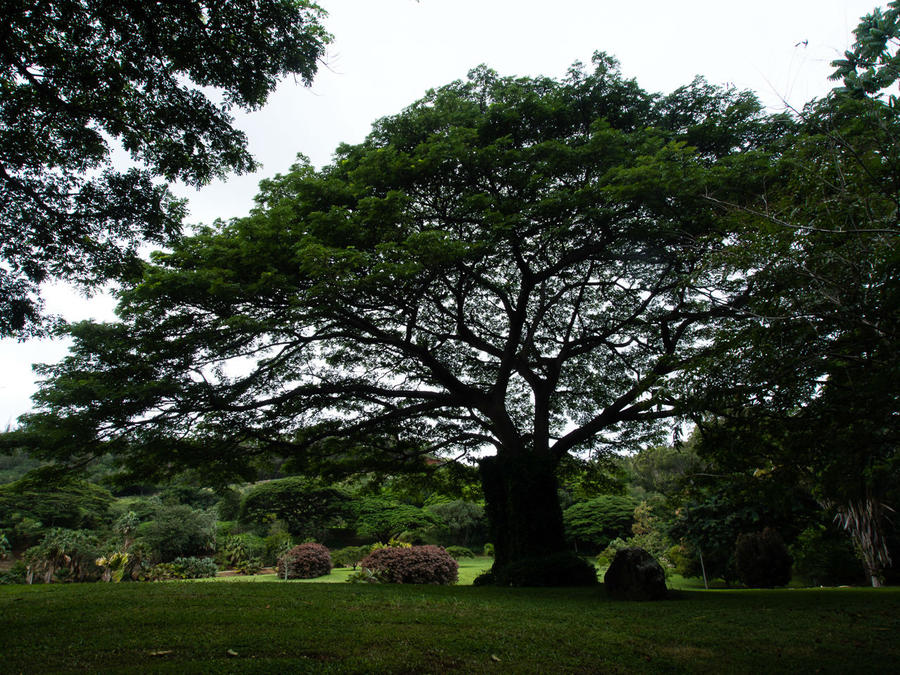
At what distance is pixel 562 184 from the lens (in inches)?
408

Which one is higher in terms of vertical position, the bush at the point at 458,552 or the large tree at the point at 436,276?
the large tree at the point at 436,276

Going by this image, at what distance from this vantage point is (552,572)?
10336mm

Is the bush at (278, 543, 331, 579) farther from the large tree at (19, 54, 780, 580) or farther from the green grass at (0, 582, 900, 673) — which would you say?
the green grass at (0, 582, 900, 673)

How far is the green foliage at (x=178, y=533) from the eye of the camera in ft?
66.5

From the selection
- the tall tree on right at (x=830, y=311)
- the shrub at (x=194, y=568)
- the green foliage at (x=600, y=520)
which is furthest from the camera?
the green foliage at (x=600, y=520)

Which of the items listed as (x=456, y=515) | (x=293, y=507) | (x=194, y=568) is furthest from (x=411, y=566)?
(x=456, y=515)

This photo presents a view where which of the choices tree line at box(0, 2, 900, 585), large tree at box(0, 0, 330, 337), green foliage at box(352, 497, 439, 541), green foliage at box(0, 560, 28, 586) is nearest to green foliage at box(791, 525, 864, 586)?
tree line at box(0, 2, 900, 585)

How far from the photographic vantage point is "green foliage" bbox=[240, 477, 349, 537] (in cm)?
2198

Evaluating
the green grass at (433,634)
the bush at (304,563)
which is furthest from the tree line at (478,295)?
the bush at (304,563)

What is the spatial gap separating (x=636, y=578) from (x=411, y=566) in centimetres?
637

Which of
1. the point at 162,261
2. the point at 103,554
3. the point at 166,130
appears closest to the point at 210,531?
the point at 103,554

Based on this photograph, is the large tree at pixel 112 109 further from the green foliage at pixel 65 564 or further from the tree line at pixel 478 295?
the green foliage at pixel 65 564

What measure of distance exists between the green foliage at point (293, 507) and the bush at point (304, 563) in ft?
13.3

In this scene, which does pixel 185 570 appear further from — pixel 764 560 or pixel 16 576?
pixel 764 560
